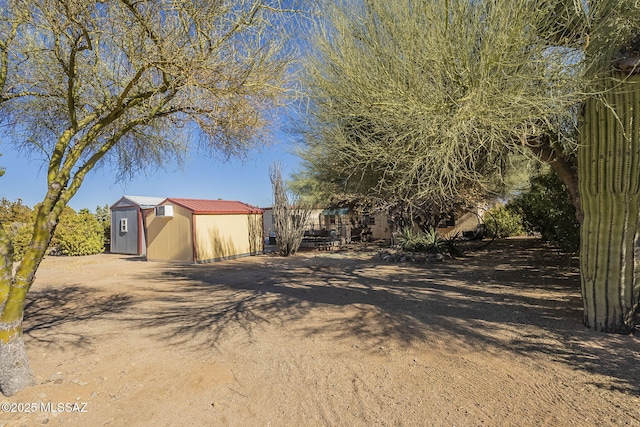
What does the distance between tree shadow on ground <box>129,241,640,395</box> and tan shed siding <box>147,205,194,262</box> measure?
3968mm

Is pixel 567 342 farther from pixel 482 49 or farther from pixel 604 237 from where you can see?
pixel 482 49

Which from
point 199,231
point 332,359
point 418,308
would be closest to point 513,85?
point 332,359

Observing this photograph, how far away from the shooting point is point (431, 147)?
4.23 metres

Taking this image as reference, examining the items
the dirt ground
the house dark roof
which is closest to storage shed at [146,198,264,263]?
the house dark roof

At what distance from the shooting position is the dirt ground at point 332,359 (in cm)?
301

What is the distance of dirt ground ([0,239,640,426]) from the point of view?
3010 mm

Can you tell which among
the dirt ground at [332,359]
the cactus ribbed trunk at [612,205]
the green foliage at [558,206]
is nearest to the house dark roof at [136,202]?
the dirt ground at [332,359]

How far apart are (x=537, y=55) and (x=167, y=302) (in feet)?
23.9

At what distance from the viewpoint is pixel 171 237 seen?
15.4m

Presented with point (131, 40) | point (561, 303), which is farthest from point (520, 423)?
point (131, 40)

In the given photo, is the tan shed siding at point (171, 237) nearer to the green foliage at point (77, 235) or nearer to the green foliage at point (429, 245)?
the green foliage at point (77, 235)

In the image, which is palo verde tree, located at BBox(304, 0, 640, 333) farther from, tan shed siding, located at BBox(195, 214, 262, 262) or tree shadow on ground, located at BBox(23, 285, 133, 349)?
tan shed siding, located at BBox(195, 214, 262, 262)

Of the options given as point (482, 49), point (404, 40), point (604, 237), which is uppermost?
point (404, 40)

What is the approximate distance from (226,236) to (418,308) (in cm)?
1164
